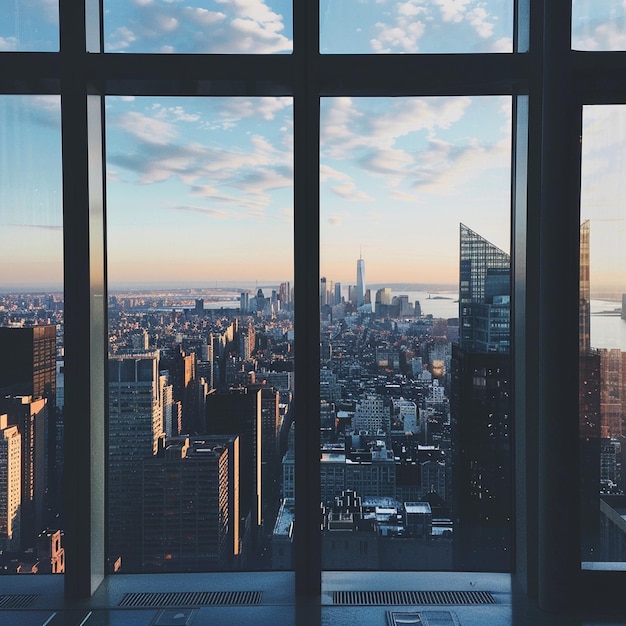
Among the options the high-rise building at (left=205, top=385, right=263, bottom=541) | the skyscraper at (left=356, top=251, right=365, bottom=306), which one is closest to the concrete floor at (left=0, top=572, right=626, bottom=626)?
the high-rise building at (left=205, top=385, right=263, bottom=541)

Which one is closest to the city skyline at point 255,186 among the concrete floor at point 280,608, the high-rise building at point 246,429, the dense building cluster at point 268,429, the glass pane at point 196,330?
the glass pane at point 196,330

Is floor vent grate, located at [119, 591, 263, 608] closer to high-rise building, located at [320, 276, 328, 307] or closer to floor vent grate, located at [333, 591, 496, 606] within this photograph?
floor vent grate, located at [333, 591, 496, 606]

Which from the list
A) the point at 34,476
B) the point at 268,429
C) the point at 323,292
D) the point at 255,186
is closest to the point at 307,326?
the point at 323,292

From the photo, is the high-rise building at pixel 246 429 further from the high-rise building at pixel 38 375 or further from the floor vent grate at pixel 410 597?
the high-rise building at pixel 38 375

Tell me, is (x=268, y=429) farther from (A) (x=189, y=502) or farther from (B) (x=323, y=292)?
(B) (x=323, y=292)

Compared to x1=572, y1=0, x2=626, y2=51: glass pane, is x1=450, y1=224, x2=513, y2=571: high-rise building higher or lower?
lower
